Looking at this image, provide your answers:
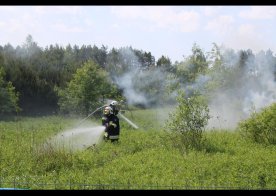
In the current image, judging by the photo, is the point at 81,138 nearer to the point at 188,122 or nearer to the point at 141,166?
the point at 188,122

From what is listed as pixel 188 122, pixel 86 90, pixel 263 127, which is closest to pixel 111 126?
pixel 188 122

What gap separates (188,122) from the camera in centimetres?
1293

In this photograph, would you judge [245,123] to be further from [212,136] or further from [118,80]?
[118,80]

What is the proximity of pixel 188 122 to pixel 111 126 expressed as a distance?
2772 mm

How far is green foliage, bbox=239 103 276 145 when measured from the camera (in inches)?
519

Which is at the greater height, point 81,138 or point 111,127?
point 111,127

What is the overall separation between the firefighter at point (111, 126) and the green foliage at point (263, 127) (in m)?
4.38

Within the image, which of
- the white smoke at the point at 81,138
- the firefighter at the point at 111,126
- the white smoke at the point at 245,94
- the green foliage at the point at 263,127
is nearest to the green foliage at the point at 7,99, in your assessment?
the white smoke at the point at 81,138

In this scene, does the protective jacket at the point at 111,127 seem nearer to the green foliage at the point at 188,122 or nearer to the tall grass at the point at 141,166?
the tall grass at the point at 141,166

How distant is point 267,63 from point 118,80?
16.1m

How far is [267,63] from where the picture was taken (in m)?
41.9

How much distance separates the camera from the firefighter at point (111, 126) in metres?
13.8

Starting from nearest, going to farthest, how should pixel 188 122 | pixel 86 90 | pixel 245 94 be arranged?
pixel 188 122 → pixel 86 90 → pixel 245 94

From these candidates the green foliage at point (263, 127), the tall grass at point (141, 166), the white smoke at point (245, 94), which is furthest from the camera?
the white smoke at point (245, 94)
